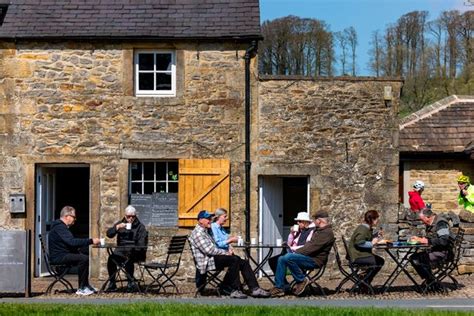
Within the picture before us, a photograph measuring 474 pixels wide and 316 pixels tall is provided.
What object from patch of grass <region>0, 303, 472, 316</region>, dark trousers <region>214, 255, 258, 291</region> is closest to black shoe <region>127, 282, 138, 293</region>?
dark trousers <region>214, 255, 258, 291</region>

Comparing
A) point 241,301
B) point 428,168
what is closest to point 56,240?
point 241,301

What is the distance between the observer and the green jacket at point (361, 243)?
1427 cm

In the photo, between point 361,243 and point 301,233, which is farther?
point 301,233

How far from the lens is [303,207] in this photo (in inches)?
760

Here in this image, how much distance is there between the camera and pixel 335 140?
17.4 metres

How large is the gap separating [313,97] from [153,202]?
360cm

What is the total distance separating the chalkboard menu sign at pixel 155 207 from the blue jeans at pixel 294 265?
3684mm

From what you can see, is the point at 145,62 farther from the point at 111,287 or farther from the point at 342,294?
the point at 342,294

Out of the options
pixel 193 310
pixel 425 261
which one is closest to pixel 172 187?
pixel 425 261

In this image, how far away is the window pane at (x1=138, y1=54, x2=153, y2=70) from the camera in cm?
1753

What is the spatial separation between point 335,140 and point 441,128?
26.2 feet

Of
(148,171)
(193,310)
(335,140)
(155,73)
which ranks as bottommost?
(193,310)

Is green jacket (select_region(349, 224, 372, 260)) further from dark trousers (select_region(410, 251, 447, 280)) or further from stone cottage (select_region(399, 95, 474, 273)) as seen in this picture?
stone cottage (select_region(399, 95, 474, 273))

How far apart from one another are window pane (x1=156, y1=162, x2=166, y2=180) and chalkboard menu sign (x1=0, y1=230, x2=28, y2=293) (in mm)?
3899
